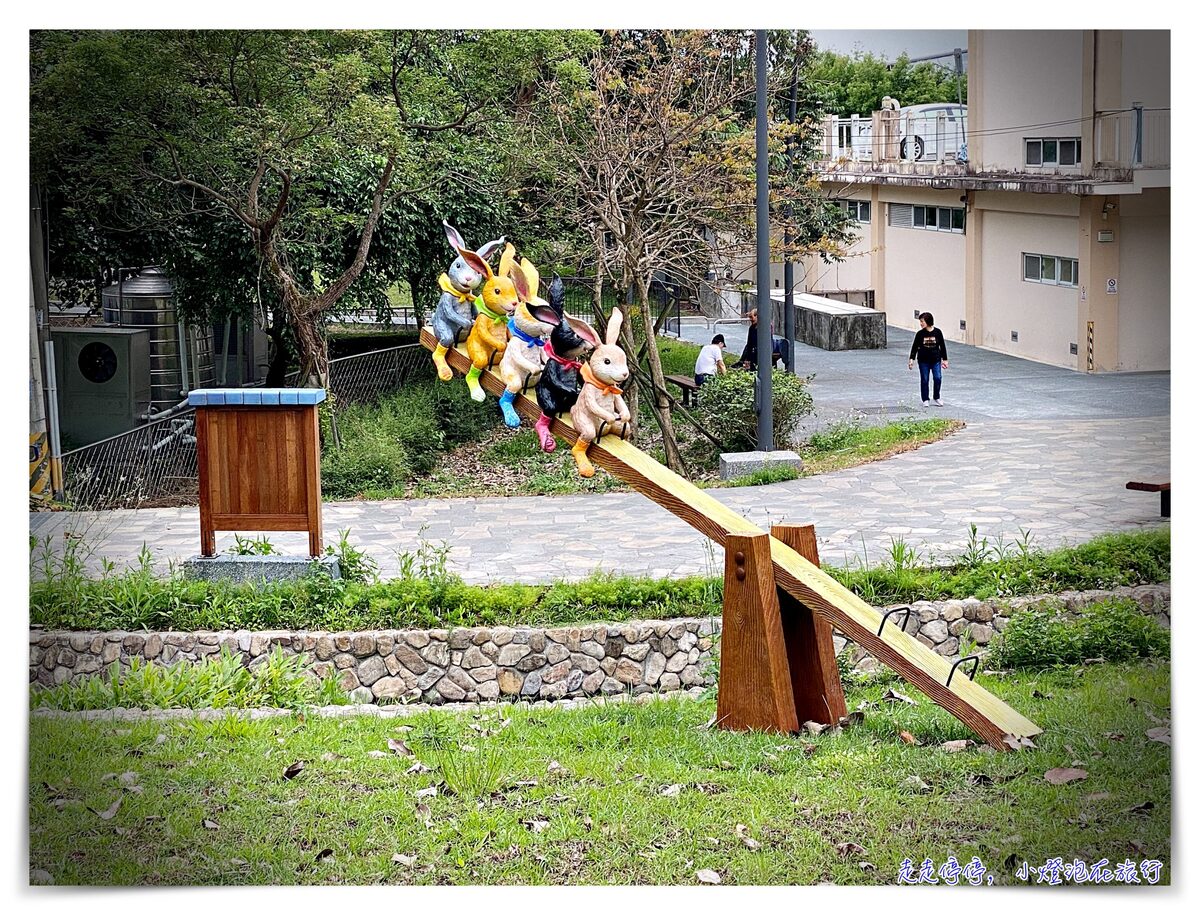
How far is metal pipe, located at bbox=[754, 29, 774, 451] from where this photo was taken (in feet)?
37.8

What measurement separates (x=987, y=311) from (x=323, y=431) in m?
7.81

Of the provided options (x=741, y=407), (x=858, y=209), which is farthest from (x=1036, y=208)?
(x=741, y=407)

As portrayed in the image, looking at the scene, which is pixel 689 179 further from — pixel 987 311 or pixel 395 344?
pixel 395 344

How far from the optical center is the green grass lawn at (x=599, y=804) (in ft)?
16.8

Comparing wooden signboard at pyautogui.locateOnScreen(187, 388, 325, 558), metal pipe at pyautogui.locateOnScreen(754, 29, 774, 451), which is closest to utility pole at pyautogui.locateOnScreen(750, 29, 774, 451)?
metal pipe at pyautogui.locateOnScreen(754, 29, 774, 451)

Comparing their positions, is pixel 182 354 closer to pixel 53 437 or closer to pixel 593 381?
pixel 53 437

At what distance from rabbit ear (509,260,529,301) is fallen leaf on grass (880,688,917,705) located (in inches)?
106

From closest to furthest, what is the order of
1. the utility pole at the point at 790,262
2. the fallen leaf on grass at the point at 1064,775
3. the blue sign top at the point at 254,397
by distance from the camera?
the fallen leaf on grass at the point at 1064,775, the blue sign top at the point at 254,397, the utility pole at the point at 790,262

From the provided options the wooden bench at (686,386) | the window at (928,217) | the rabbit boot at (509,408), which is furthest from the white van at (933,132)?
the rabbit boot at (509,408)

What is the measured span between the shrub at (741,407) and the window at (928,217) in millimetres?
4866

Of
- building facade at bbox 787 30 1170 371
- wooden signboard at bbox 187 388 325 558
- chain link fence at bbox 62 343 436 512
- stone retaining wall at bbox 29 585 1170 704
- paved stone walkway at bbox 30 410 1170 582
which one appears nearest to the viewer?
stone retaining wall at bbox 29 585 1170 704

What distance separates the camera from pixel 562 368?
612 centimetres

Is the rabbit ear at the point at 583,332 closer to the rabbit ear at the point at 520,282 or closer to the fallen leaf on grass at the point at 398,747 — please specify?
the rabbit ear at the point at 520,282

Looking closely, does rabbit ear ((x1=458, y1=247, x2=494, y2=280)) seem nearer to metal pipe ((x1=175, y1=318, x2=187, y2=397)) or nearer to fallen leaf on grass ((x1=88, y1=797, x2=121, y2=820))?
fallen leaf on grass ((x1=88, y1=797, x2=121, y2=820))
